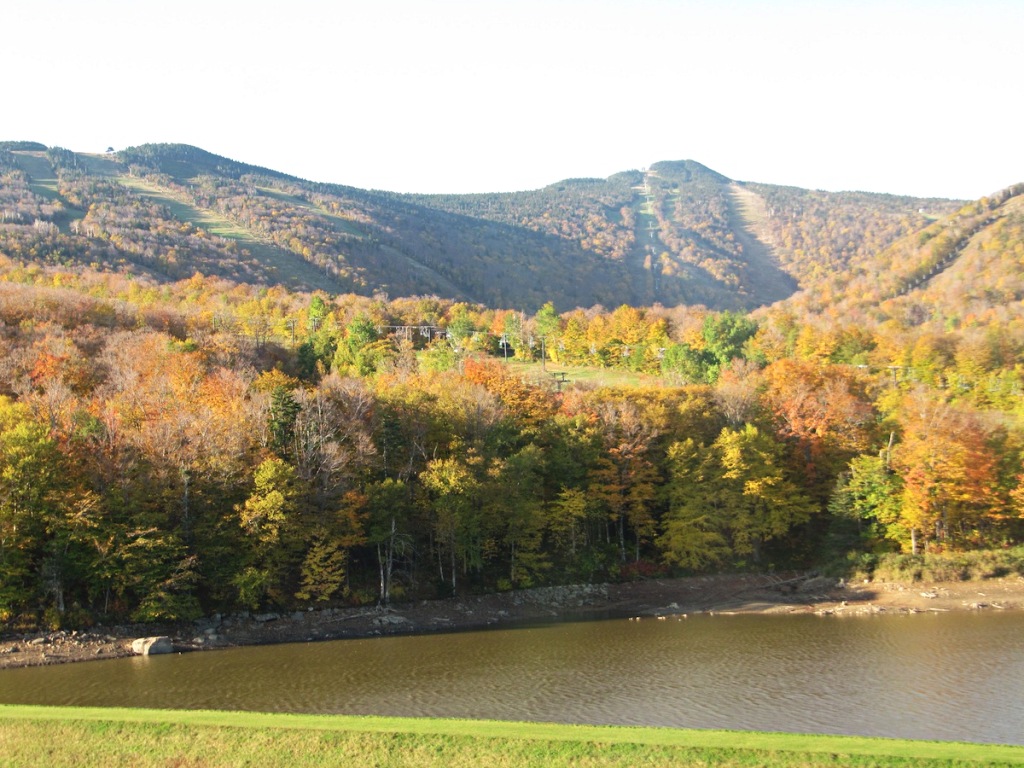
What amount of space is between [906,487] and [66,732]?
47.0m

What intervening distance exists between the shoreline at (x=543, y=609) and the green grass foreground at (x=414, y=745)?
590 inches

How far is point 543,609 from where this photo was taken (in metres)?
47.2

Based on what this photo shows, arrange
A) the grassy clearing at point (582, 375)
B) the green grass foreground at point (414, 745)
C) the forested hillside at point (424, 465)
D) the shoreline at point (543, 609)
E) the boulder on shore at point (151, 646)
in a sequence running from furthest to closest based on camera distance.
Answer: the grassy clearing at point (582, 375) → the forested hillside at point (424, 465) → the shoreline at point (543, 609) → the boulder on shore at point (151, 646) → the green grass foreground at point (414, 745)

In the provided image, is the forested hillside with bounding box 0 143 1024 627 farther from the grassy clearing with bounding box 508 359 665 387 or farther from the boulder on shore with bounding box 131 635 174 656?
the boulder on shore with bounding box 131 635 174 656

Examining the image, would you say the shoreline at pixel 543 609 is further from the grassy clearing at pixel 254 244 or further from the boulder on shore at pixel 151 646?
the grassy clearing at pixel 254 244

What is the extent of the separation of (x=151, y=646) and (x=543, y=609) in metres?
20.5

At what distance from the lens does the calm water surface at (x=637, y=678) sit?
24.7m

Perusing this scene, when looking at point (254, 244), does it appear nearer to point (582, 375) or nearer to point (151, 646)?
point (582, 375)

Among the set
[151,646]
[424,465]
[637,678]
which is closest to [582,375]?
[424,465]

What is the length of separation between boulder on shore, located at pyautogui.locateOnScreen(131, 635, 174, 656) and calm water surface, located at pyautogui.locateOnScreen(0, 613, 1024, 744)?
3.80 feet

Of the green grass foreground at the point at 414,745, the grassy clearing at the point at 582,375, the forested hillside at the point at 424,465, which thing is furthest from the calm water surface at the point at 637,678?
the grassy clearing at the point at 582,375

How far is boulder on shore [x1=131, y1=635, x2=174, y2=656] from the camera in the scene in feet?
118

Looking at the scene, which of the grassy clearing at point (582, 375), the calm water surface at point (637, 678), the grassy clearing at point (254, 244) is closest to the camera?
the calm water surface at point (637, 678)

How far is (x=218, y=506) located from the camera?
140ft
